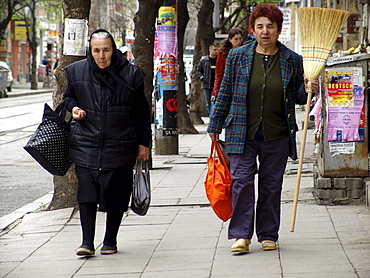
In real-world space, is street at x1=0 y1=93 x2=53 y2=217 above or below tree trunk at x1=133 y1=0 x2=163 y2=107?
below

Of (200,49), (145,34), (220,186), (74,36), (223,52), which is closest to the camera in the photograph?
(220,186)

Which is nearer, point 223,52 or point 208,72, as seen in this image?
point 223,52

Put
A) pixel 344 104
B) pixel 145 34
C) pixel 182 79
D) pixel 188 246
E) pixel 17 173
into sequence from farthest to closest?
pixel 182 79
pixel 17 173
pixel 145 34
pixel 344 104
pixel 188 246

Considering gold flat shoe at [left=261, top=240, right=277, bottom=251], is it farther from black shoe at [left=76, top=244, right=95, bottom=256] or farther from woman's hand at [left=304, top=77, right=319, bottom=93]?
black shoe at [left=76, top=244, right=95, bottom=256]

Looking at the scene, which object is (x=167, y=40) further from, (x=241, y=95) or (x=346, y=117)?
(x=241, y=95)

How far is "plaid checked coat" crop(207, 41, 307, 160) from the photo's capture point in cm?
561

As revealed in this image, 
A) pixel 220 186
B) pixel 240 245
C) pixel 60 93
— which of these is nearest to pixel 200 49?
pixel 60 93

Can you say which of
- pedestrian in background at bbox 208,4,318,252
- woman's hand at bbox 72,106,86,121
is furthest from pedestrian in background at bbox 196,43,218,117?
woman's hand at bbox 72,106,86,121

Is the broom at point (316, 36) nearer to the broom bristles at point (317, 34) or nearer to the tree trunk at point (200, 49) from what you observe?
the broom bristles at point (317, 34)

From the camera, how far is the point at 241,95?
5.62 metres

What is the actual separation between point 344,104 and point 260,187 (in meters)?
2.04

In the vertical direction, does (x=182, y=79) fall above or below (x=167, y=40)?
below

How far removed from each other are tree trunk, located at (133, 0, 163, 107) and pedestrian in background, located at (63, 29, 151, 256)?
5.14 metres

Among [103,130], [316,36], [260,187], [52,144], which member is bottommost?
[260,187]
